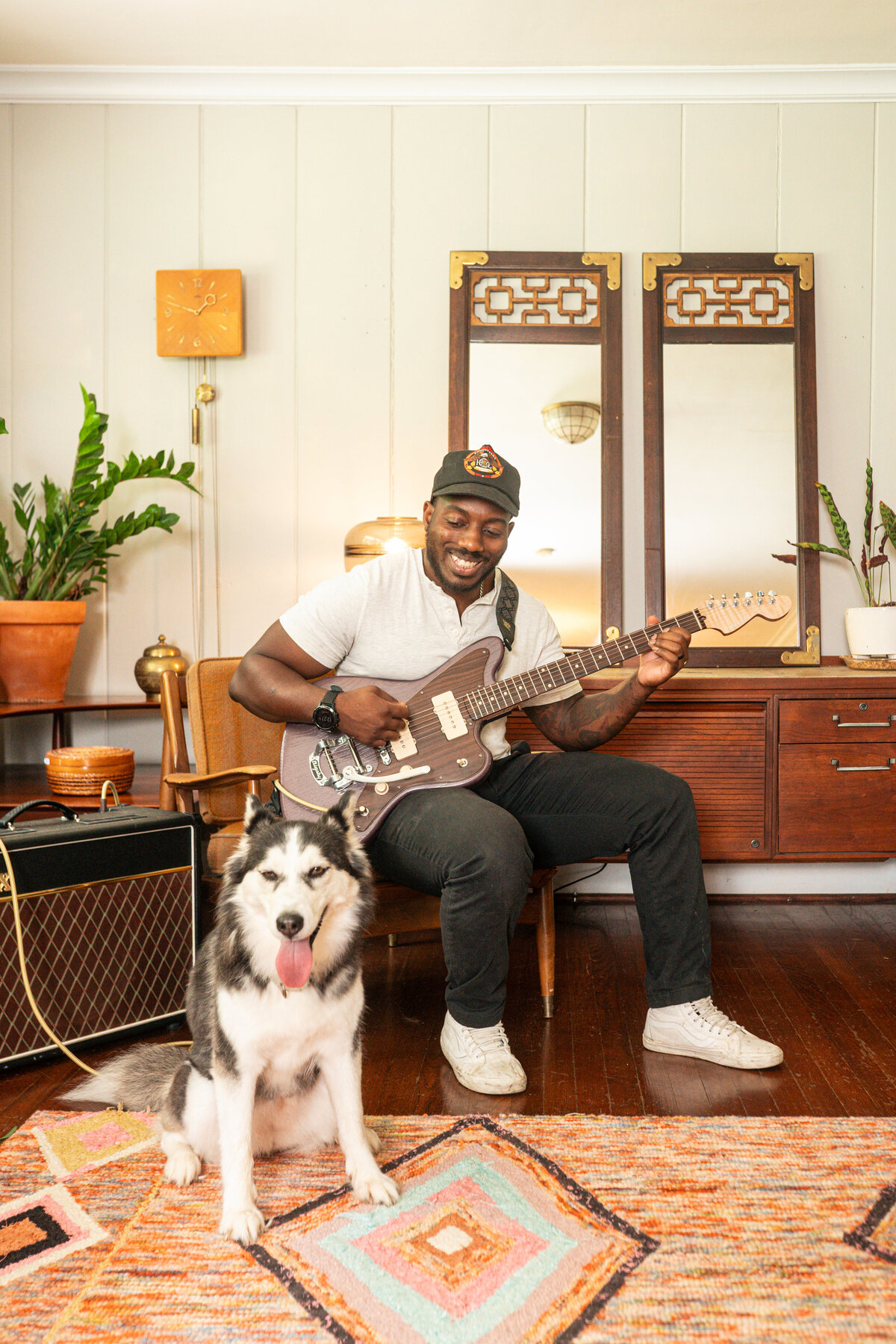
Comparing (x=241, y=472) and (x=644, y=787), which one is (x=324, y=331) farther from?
(x=644, y=787)

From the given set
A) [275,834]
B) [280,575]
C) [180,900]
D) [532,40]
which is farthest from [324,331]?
[275,834]

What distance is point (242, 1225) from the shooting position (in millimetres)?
1356

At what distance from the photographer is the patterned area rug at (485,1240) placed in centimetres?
121

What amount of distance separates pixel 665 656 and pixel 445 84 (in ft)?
7.62

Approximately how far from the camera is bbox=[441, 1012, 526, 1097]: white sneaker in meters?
1.85

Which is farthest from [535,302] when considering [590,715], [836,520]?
[590,715]

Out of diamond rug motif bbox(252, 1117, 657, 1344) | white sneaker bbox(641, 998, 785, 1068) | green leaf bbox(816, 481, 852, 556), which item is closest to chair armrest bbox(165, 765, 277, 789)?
diamond rug motif bbox(252, 1117, 657, 1344)

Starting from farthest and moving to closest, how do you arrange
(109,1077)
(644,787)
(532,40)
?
1. (532,40)
2. (644,787)
3. (109,1077)

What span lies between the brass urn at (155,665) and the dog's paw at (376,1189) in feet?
6.46

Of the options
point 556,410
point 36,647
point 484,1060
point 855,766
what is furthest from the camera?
point 556,410

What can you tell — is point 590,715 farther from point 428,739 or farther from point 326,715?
point 326,715

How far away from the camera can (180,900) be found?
7.23 feet

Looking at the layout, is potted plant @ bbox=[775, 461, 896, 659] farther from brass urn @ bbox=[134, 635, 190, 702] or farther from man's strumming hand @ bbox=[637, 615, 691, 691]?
brass urn @ bbox=[134, 635, 190, 702]

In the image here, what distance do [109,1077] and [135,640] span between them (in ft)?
6.13
